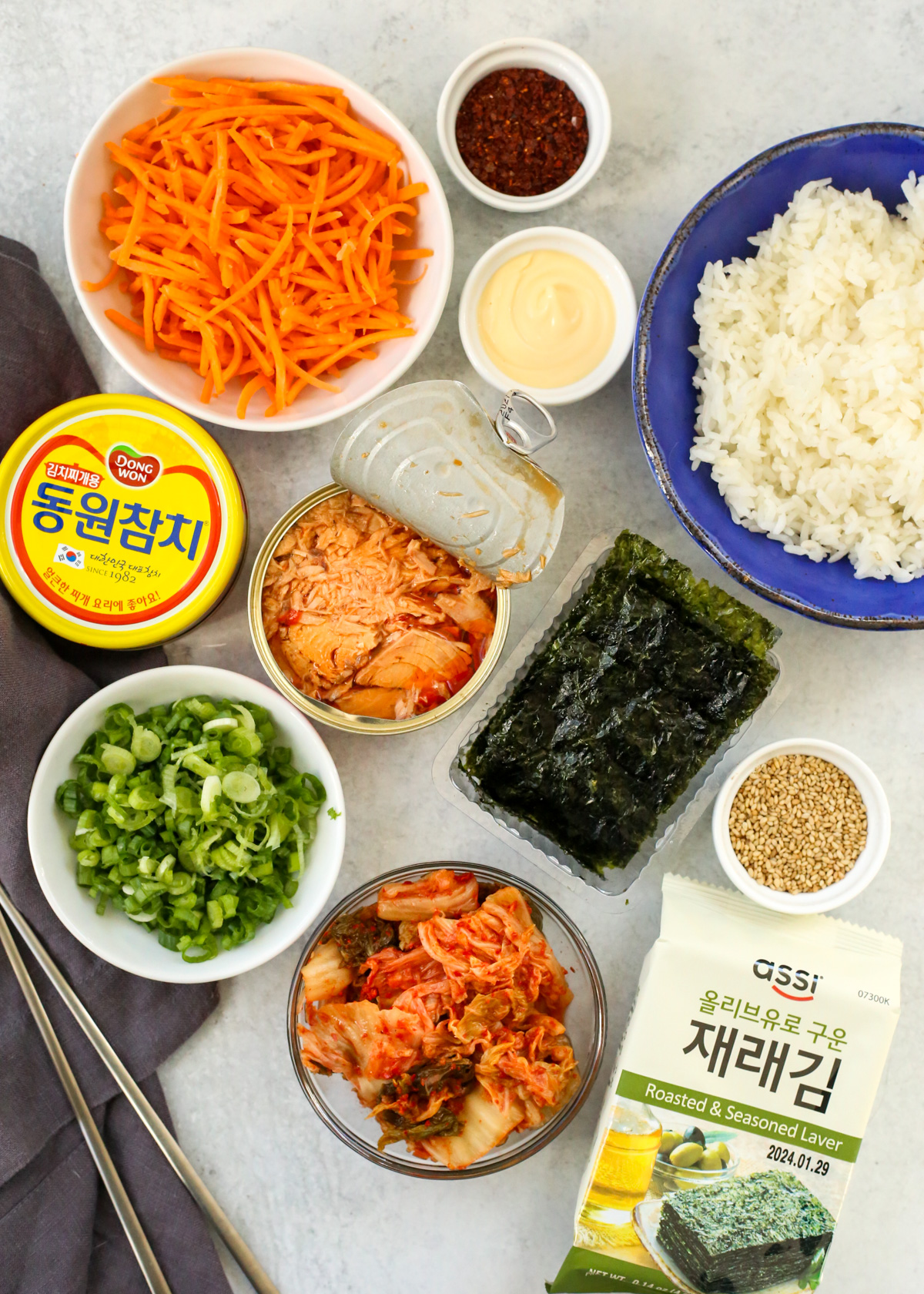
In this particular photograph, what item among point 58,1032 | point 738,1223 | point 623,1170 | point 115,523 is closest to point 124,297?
point 115,523

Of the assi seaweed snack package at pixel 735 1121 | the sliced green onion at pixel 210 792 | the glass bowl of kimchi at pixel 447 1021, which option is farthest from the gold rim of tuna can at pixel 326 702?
the assi seaweed snack package at pixel 735 1121

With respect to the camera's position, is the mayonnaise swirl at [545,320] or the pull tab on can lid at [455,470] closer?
the pull tab on can lid at [455,470]

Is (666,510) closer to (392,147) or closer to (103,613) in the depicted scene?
(392,147)

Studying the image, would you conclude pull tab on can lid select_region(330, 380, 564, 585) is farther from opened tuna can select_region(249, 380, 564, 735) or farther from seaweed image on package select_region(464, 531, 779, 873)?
seaweed image on package select_region(464, 531, 779, 873)

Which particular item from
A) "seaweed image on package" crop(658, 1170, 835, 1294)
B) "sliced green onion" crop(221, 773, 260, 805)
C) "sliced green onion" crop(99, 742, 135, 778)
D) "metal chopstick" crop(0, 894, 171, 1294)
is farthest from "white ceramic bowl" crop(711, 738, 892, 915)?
"metal chopstick" crop(0, 894, 171, 1294)

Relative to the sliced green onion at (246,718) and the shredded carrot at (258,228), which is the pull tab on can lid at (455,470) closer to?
the shredded carrot at (258,228)
